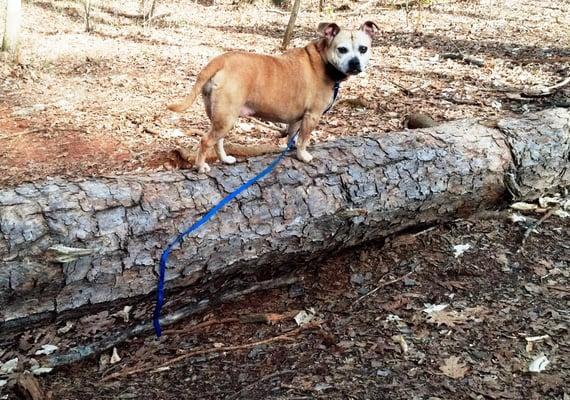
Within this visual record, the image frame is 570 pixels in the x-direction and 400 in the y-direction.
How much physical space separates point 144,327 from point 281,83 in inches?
86.0

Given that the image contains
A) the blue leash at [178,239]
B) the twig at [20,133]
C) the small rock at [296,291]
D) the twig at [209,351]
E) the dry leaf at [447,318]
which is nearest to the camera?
the twig at [209,351]

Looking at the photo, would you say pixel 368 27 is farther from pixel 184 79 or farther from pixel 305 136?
pixel 184 79

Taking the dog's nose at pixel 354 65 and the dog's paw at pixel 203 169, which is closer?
the dog's paw at pixel 203 169

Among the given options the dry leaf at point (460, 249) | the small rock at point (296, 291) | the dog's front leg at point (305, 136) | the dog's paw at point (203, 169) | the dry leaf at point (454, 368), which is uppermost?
the dog's front leg at point (305, 136)

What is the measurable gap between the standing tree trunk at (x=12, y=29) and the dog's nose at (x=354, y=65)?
8440 millimetres

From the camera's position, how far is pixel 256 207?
4004 mm

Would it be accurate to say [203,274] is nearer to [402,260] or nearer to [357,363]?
[357,363]

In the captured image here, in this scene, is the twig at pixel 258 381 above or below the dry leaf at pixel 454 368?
below

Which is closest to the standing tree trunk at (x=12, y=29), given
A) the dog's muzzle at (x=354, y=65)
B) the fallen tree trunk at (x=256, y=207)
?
the fallen tree trunk at (x=256, y=207)

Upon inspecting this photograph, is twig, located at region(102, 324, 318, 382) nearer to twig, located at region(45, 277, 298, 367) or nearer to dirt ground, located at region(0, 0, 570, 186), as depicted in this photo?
twig, located at region(45, 277, 298, 367)

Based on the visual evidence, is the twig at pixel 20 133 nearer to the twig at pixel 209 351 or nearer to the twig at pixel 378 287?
the twig at pixel 209 351

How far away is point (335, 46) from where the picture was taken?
431cm

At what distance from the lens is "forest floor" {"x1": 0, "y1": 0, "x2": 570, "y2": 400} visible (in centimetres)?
328

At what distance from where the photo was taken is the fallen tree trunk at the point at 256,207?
3275mm
